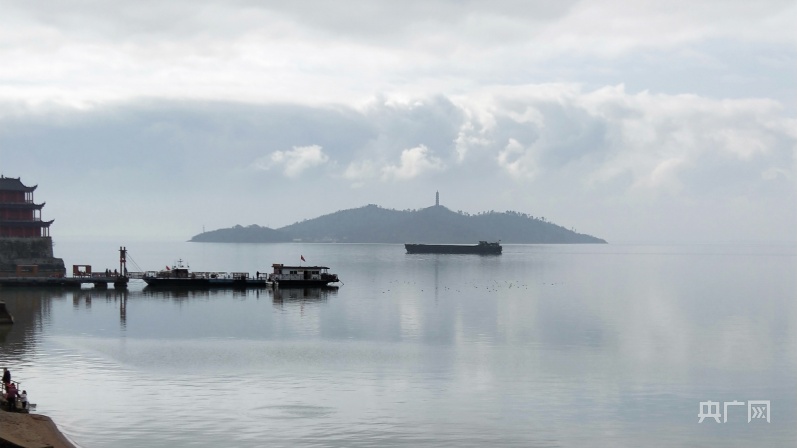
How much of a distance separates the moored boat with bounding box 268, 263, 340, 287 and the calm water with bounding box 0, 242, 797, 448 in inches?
1002

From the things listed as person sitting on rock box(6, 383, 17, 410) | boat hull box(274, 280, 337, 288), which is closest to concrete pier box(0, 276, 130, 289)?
boat hull box(274, 280, 337, 288)

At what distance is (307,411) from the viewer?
144ft

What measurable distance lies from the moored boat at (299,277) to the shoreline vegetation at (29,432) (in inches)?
3731

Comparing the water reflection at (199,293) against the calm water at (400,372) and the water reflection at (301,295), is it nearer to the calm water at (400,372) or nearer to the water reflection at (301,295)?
the water reflection at (301,295)

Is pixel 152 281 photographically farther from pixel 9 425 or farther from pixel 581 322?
pixel 9 425

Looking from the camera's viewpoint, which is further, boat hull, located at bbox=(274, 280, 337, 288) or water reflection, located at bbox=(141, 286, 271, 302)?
boat hull, located at bbox=(274, 280, 337, 288)

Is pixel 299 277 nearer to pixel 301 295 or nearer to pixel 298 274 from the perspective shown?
pixel 298 274

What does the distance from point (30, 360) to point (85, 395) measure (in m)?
13.7

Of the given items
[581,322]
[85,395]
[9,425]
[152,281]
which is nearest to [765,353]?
[581,322]

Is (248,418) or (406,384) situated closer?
(248,418)

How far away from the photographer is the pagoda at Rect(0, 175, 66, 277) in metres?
132
